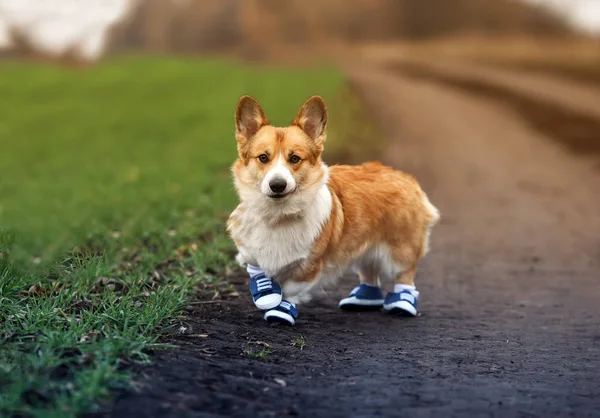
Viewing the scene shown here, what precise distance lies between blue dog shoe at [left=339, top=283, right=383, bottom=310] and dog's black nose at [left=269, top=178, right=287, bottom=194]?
5.31ft

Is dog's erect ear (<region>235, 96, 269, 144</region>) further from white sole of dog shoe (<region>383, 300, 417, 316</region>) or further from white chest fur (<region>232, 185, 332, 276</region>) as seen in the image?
white sole of dog shoe (<region>383, 300, 417, 316</region>)

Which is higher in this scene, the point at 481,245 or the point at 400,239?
the point at 481,245

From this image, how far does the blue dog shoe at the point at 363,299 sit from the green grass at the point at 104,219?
0.95 meters

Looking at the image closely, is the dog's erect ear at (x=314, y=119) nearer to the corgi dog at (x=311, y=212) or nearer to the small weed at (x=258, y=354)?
the corgi dog at (x=311, y=212)

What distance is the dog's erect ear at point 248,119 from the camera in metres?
5.24

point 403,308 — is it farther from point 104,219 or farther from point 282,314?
point 104,219

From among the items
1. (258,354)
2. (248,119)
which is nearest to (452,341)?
(258,354)

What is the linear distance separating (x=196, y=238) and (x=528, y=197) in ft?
20.4

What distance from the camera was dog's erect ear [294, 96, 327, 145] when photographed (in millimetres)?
5281

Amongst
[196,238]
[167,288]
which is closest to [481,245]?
[196,238]

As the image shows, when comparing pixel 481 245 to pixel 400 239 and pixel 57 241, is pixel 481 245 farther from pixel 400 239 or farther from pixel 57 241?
pixel 57 241

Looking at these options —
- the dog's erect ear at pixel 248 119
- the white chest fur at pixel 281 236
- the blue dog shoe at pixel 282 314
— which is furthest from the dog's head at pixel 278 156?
the blue dog shoe at pixel 282 314

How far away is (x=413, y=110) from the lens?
862 inches

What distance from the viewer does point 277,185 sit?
4879 mm
